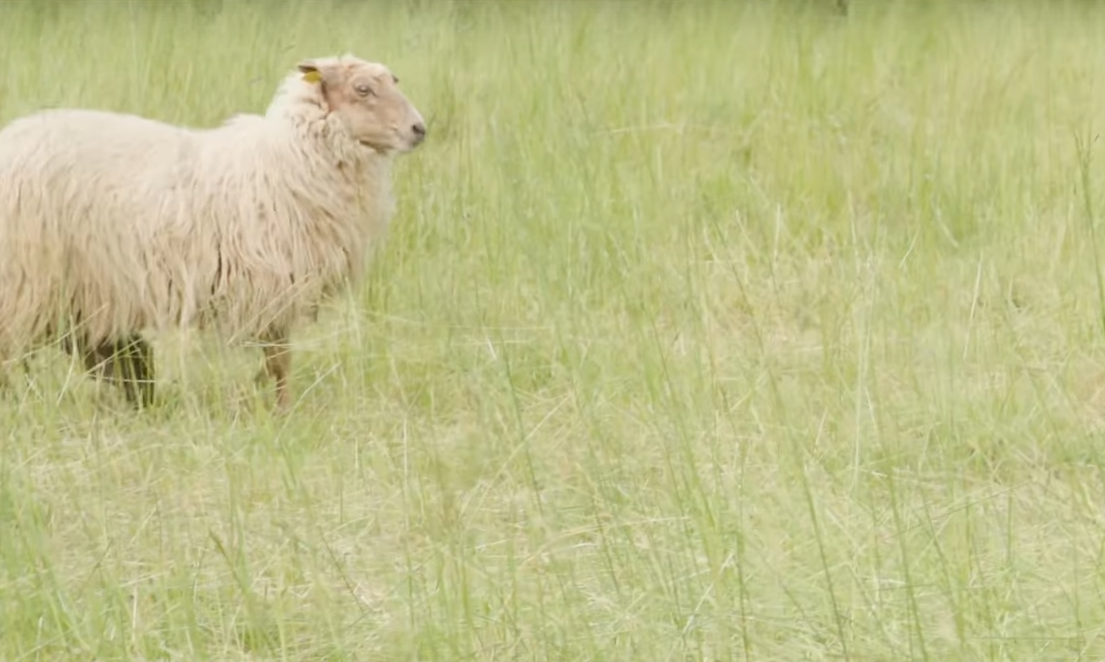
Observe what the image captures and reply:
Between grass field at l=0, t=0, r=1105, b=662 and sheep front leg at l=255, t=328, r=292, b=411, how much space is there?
0.15 ft

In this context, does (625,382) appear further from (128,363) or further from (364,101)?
(128,363)

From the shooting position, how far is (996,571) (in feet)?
10.2

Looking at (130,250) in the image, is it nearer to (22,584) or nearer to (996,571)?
(22,584)

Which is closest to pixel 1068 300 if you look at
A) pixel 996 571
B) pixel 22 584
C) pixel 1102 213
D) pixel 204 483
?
pixel 1102 213

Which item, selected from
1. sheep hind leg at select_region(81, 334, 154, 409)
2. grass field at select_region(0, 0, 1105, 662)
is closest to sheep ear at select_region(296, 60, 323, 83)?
grass field at select_region(0, 0, 1105, 662)

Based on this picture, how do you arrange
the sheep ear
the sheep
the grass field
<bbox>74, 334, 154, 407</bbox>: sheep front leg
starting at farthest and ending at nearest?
1. the sheep ear
2. <bbox>74, 334, 154, 407</bbox>: sheep front leg
3. the sheep
4. the grass field

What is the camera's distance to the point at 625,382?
4195 mm

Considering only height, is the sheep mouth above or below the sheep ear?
below

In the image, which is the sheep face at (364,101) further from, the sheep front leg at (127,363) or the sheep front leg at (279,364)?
the sheep front leg at (127,363)

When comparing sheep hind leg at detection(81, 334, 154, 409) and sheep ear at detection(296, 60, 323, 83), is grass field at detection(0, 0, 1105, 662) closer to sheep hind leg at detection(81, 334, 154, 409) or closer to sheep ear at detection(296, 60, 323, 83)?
sheep hind leg at detection(81, 334, 154, 409)

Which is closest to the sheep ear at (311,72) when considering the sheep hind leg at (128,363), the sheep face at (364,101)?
the sheep face at (364,101)

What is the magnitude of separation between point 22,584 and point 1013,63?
16.5ft

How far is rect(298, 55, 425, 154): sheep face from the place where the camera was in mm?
4688

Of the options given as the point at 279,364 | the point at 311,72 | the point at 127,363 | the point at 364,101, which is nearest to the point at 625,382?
the point at 279,364
